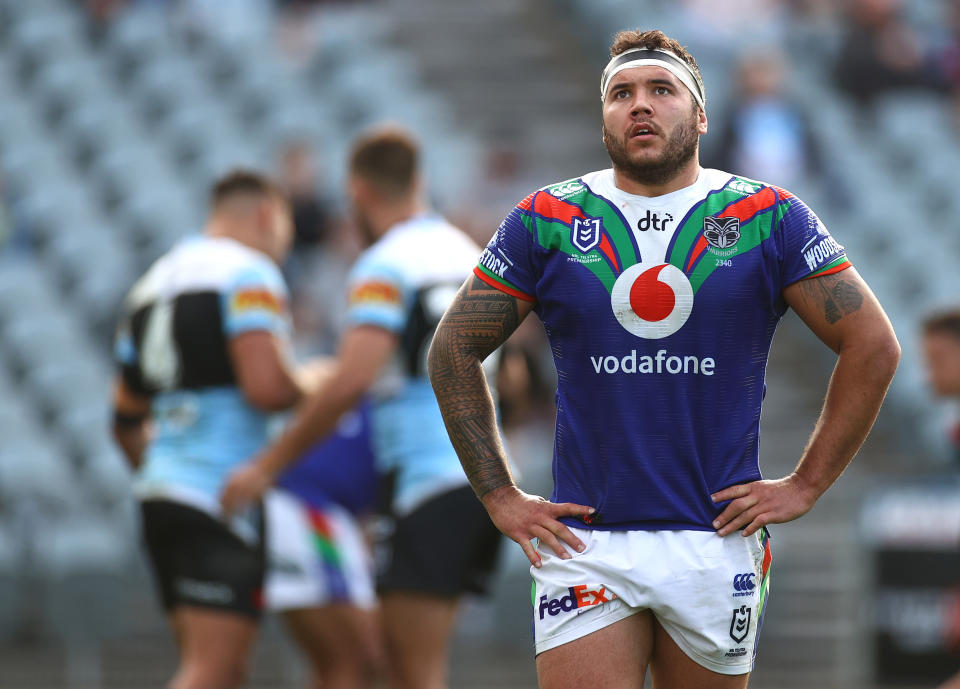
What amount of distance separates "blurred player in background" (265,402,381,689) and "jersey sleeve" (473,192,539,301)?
8.63ft

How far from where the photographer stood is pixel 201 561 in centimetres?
630

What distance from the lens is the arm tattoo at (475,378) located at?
13.7 feet

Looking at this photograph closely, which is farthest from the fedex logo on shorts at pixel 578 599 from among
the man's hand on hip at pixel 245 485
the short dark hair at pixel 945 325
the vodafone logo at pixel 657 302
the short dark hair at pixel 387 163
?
the short dark hair at pixel 945 325

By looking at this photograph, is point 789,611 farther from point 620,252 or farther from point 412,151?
point 620,252

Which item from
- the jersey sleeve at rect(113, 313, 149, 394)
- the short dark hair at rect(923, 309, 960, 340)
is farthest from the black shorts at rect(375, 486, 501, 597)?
the short dark hair at rect(923, 309, 960, 340)

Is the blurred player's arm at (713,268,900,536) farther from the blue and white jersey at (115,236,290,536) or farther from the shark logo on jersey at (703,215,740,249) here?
the blue and white jersey at (115,236,290,536)

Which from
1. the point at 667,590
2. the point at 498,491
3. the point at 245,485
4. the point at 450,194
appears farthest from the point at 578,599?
the point at 450,194

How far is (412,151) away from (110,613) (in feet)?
18.3

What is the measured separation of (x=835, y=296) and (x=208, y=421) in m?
3.14

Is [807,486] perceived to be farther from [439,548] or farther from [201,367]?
[201,367]

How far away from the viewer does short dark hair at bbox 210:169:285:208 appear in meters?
6.68

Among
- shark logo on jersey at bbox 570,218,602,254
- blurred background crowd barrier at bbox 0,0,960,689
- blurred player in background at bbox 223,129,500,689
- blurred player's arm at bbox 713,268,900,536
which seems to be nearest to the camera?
blurred player's arm at bbox 713,268,900,536

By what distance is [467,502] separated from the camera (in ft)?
20.6

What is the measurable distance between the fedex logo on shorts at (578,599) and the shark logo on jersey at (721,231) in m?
0.95
